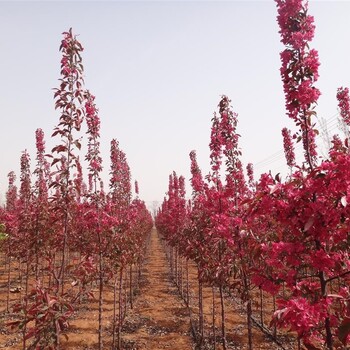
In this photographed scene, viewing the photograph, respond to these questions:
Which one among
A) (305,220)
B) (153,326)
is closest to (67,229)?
(153,326)

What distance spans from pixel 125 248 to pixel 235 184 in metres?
4.61

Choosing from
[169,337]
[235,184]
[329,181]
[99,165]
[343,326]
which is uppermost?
[99,165]

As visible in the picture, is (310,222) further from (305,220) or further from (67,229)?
(67,229)

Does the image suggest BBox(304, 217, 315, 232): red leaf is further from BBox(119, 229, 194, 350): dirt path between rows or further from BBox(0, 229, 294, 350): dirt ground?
BBox(119, 229, 194, 350): dirt path between rows

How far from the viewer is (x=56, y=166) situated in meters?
5.75

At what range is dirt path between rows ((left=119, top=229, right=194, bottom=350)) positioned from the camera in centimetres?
1246

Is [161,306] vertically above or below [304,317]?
below

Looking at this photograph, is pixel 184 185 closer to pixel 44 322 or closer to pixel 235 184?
pixel 235 184

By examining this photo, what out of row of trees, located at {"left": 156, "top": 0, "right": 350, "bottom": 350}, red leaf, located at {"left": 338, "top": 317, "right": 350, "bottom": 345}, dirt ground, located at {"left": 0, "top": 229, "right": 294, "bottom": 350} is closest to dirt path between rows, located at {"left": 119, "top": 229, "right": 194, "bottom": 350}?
dirt ground, located at {"left": 0, "top": 229, "right": 294, "bottom": 350}

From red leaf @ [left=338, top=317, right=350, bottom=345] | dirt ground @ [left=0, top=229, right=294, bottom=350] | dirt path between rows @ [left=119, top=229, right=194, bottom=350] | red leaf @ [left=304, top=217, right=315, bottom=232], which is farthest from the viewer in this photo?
dirt path between rows @ [left=119, top=229, right=194, bottom=350]

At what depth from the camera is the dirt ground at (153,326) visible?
12.2 m

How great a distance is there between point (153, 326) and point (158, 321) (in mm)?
657

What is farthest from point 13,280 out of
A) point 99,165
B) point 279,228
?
point 279,228

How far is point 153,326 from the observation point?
1432 cm
